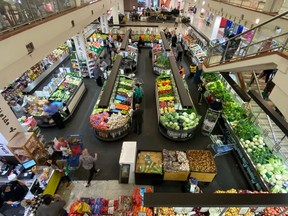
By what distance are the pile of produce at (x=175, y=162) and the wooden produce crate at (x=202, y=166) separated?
0.17 meters

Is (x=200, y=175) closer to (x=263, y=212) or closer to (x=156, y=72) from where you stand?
(x=263, y=212)

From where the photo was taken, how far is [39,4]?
5480mm

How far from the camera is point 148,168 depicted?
5520 millimetres

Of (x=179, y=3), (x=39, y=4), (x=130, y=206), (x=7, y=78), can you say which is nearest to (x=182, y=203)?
(x=130, y=206)

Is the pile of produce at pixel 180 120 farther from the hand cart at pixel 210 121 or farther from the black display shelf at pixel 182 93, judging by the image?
the black display shelf at pixel 182 93

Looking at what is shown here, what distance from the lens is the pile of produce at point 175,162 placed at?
17.8 feet

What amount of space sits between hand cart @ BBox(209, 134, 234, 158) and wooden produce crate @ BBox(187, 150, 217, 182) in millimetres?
950

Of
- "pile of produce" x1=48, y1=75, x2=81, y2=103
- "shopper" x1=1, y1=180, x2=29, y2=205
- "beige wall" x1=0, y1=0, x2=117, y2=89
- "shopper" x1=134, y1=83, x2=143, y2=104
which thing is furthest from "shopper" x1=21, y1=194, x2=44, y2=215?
"shopper" x1=134, y1=83, x2=143, y2=104

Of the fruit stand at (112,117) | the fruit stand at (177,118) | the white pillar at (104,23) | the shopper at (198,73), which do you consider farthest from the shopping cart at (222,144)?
the white pillar at (104,23)

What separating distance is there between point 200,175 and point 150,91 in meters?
6.11

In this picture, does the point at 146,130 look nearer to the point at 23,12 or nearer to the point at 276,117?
the point at 276,117

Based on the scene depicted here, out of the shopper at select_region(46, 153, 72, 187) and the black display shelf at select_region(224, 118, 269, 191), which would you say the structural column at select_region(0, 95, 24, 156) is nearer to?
the shopper at select_region(46, 153, 72, 187)

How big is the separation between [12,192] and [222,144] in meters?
7.29

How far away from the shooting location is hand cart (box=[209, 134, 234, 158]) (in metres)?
6.50
